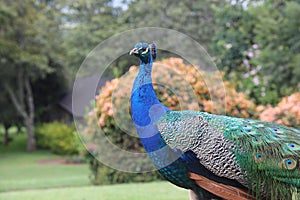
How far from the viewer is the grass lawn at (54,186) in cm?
617

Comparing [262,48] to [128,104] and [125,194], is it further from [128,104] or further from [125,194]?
[125,194]

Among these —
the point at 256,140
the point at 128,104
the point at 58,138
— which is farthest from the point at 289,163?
the point at 58,138

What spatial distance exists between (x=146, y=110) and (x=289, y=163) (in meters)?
1.21

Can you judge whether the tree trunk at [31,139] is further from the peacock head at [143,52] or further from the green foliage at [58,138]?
the peacock head at [143,52]

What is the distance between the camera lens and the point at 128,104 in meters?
7.89

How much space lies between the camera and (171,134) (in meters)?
Result: 3.59

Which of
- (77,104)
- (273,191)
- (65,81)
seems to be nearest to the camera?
(273,191)

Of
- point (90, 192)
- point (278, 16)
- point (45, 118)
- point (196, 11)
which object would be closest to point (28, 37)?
point (45, 118)

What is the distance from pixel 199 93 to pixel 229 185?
15.6ft

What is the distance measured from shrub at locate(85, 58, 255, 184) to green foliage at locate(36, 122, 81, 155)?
33.4 ft

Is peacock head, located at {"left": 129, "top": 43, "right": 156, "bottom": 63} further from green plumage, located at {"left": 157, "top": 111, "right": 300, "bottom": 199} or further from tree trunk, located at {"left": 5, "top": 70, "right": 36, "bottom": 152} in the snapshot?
tree trunk, located at {"left": 5, "top": 70, "right": 36, "bottom": 152}

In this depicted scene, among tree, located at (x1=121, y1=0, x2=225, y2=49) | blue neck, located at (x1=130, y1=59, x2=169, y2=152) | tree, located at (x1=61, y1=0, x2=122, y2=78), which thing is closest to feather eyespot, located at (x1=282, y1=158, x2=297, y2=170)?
blue neck, located at (x1=130, y1=59, x2=169, y2=152)

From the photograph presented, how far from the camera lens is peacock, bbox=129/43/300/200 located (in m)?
3.48

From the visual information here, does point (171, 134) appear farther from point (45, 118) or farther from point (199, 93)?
point (45, 118)
